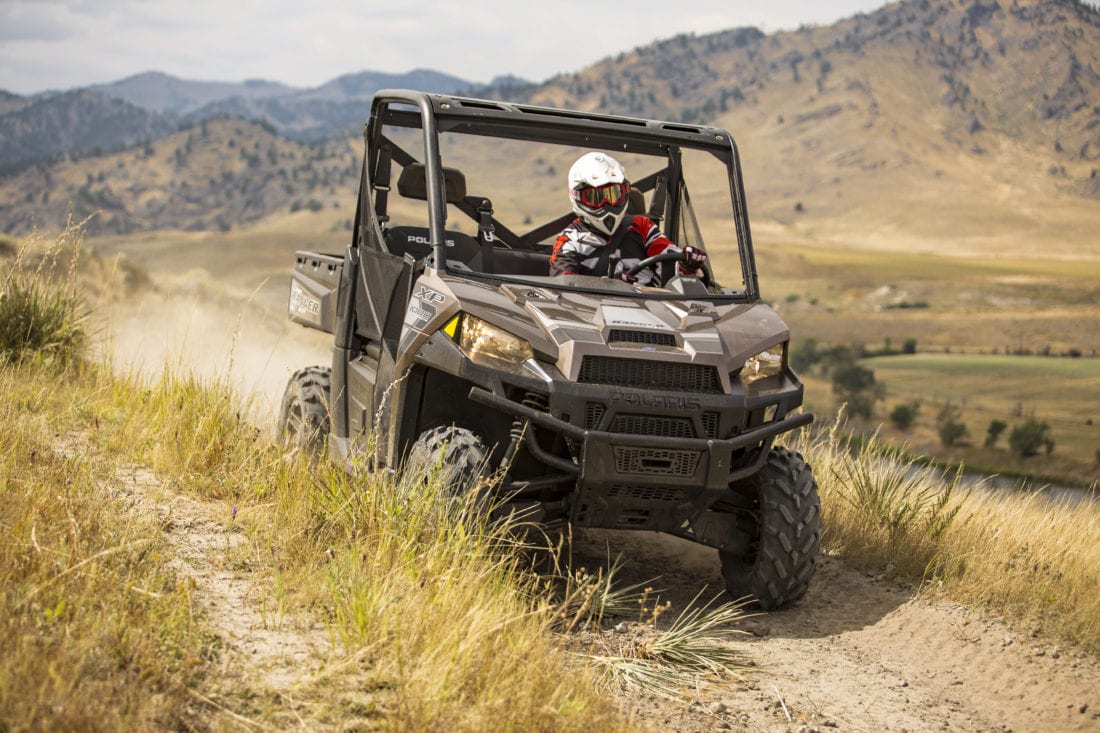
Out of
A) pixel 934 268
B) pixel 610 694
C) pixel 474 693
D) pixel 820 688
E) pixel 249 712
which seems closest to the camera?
pixel 249 712

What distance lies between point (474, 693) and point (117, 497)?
231cm

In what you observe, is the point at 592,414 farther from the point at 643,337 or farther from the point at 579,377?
the point at 643,337

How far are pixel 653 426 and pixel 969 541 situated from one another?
9.64 feet

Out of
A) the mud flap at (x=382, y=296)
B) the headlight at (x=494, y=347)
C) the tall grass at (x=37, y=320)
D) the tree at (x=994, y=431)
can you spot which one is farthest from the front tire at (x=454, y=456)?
the tree at (x=994, y=431)

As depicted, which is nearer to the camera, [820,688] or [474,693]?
[474,693]

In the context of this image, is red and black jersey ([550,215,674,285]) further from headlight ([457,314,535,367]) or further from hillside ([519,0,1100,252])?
hillside ([519,0,1100,252])

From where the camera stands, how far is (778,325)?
597 cm

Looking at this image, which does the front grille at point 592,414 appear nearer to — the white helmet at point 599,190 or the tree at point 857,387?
the white helmet at point 599,190

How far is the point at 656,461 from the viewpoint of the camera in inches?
210

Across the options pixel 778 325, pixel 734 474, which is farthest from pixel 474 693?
pixel 778 325

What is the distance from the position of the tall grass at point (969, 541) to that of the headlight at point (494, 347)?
2835 mm

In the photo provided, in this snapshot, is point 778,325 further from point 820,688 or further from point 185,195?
point 185,195

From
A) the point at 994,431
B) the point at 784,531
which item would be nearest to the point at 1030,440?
the point at 994,431

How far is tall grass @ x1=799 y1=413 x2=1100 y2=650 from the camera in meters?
6.30
